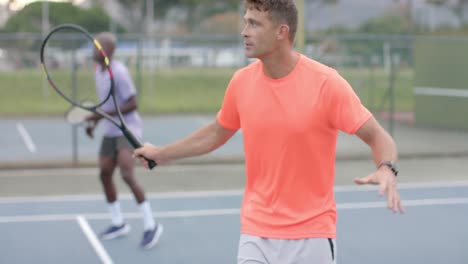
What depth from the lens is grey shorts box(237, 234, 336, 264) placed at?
150 inches

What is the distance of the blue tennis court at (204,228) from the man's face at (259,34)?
348 centimetres

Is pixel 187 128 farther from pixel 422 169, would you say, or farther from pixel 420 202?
pixel 420 202

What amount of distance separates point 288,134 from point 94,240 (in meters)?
4.38

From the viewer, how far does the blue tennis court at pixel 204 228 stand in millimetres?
7141

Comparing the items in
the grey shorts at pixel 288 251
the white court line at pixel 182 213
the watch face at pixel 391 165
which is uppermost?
the watch face at pixel 391 165

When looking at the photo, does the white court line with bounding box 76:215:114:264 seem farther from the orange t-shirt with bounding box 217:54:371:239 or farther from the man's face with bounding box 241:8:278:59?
the man's face with bounding box 241:8:278:59

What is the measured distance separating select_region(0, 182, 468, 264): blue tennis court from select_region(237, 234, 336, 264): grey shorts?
3126 mm

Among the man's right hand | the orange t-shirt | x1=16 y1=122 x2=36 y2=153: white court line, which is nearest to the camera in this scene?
the orange t-shirt

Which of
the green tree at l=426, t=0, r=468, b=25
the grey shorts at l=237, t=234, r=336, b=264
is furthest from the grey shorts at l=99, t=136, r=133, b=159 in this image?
the green tree at l=426, t=0, r=468, b=25

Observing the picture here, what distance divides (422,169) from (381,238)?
503 centimetres

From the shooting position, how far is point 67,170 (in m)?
12.6

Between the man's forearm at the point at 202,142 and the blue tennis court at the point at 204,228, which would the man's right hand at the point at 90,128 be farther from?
the man's forearm at the point at 202,142

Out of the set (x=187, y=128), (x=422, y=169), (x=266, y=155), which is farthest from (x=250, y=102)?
(x=187, y=128)

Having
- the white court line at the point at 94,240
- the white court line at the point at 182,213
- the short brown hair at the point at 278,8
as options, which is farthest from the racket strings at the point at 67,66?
the short brown hair at the point at 278,8
